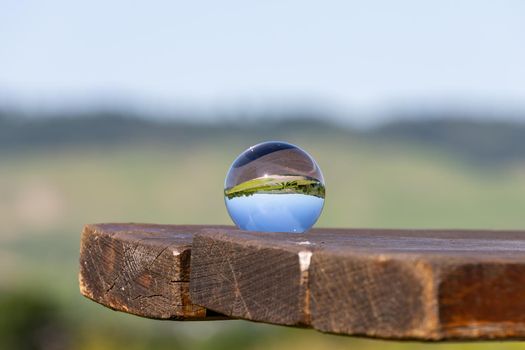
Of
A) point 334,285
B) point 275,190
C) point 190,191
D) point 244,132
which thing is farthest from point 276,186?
point 244,132

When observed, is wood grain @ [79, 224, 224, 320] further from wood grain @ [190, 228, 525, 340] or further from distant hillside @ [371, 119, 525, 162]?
distant hillside @ [371, 119, 525, 162]

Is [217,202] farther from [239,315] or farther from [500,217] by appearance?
[239,315]

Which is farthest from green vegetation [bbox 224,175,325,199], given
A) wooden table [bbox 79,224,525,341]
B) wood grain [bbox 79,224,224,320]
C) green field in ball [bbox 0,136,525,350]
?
green field in ball [bbox 0,136,525,350]

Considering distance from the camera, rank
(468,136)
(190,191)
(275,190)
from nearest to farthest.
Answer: (275,190), (190,191), (468,136)

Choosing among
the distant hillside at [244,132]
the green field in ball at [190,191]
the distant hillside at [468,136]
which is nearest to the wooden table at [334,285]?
the green field in ball at [190,191]

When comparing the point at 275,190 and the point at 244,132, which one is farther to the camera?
the point at 244,132

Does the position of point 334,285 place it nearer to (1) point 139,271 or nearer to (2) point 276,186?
(1) point 139,271

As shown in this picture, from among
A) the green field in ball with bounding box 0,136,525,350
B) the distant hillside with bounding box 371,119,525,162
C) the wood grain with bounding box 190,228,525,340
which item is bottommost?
the wood grain with bounding box 190,228,525,340
